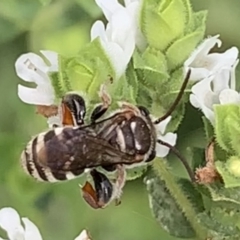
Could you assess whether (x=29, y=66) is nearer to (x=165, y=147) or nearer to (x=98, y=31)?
(x=98, y=31)

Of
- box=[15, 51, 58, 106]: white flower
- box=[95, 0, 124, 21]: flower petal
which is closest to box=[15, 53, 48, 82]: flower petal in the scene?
box=[15, 51, 58, 106]: white flower

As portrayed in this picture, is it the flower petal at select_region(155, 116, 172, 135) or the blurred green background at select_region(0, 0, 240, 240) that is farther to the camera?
the blurred green background at select_region(0, 0, 240, 240)

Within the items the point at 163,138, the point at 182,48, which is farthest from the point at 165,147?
the point at 182,48

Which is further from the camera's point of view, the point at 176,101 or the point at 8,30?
the point at 8,30

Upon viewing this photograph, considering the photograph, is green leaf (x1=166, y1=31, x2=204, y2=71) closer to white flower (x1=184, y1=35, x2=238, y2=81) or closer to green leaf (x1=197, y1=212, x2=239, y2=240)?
white flower (x1=184, y1=35, x2=238, y2=81)

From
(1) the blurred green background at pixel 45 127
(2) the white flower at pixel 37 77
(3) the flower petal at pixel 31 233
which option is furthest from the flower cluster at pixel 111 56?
(1) the blurred green background at pixel 45 127

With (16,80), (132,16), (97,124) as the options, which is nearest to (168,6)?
(132,16)
